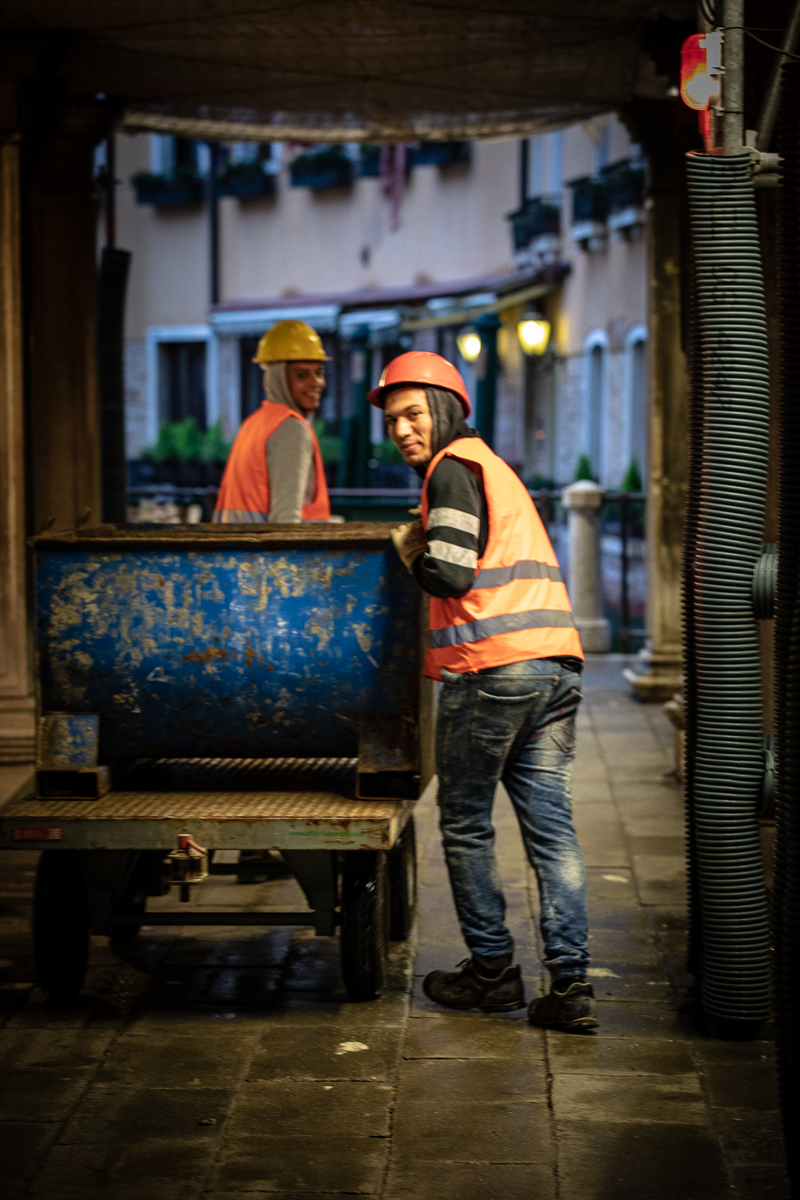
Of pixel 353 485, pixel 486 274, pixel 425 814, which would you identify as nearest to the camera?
pixel 425 814

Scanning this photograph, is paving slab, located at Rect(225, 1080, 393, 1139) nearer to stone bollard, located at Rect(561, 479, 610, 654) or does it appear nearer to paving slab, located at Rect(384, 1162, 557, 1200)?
paving slab, located at Rect(384, 1162, 557, 1200)

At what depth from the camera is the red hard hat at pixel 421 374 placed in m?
4.39

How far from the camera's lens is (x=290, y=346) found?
5965 mm

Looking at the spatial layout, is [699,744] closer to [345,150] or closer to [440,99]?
[440,99]

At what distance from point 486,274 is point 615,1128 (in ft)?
82.4

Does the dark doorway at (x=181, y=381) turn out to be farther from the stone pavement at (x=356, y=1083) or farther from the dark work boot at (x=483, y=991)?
the dark work boot at (x=483, y=991)

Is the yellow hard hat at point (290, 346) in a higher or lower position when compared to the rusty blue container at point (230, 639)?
higher

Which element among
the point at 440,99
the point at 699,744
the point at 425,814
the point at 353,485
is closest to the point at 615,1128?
the point at 699,744

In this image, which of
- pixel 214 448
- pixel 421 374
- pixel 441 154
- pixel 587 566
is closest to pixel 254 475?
pixel 421 374

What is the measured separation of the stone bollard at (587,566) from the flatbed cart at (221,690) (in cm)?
780

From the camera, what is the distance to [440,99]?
9180mm

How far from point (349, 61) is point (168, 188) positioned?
22.2 meters

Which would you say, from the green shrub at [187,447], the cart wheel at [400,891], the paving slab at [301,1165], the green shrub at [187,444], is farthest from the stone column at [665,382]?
the green shrub at [187,444]

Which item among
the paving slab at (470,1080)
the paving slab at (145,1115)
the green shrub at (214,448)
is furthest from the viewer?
the green shrub at (214,448)
